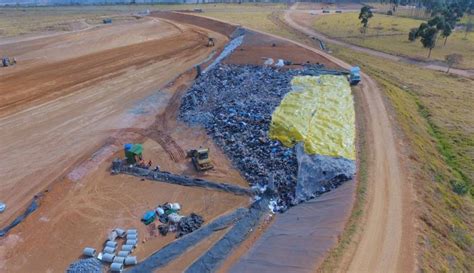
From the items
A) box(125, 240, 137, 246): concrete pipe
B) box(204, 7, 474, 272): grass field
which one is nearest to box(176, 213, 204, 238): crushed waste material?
box(125, 240, 137, 246): concrete pipe

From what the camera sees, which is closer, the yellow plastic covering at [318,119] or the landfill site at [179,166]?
the landfill site at [179,166]

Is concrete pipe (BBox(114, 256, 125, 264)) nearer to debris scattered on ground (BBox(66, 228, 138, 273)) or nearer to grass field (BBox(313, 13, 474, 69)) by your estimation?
debris scattered on ground (BBox(66, 228, 138, 273))

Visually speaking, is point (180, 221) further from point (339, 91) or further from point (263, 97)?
point (339, 91)

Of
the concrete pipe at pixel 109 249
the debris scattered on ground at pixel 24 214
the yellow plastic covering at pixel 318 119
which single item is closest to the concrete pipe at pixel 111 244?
the concrete pipe at pixel 109 249

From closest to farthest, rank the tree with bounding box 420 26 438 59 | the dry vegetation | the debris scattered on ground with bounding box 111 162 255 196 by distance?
1. the dry vegetation
2. the debris scattered on ground with bounding box 111 162 255 196
3. the tree with bounding box 420 26 438 59

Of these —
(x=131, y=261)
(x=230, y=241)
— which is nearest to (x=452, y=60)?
(x=230, y=241)

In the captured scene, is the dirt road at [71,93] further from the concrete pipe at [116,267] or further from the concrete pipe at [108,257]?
the concrete pipe at [116,267]

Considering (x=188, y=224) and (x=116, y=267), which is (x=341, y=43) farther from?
(x=116, y=267)
